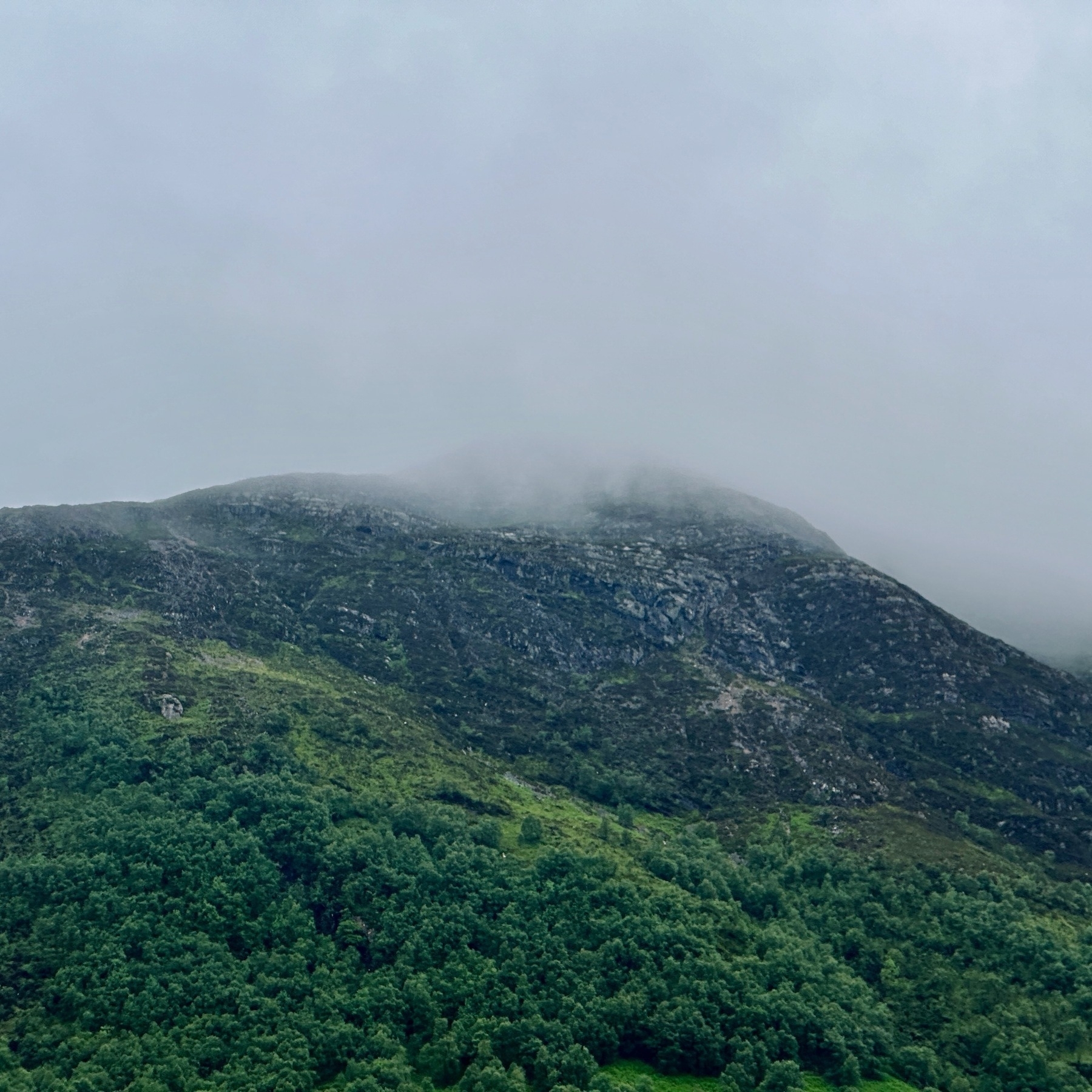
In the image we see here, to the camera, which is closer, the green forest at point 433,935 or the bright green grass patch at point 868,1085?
the green forest at point 433,935

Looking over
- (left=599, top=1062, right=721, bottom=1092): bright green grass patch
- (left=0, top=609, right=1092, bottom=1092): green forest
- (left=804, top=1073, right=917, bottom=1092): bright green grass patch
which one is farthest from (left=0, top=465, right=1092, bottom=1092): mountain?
(left=804, top=1073, right=917, bottom=1092): bright green grass patch

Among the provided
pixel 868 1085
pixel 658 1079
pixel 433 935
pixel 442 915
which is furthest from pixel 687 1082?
pixel 442 915

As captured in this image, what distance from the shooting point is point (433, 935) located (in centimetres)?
13575

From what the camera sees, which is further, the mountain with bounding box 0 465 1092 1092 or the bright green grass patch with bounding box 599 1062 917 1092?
the bright green grass patch with bounding box 599 1062 917 1092

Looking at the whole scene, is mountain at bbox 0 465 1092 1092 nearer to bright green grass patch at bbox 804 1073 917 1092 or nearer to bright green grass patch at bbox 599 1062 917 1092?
bright green grass patch at bbox 599 1062 917 1092

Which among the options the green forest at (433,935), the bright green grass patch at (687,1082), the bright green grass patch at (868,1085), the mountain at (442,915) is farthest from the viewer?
the bright green grass patch at (868,1085)

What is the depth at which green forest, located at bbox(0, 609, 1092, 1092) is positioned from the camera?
11694 cm

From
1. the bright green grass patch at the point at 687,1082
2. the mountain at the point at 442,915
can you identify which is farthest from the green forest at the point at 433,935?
the bright green grass patch at the point at 687,1082

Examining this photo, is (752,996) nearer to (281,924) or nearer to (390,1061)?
(390,1061)

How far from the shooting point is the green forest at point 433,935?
117 meters

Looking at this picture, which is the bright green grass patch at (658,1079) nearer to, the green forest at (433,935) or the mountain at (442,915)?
the green forest at (433,935)

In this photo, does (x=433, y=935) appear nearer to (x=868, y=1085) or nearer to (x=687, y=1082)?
(x=687, y=1082)

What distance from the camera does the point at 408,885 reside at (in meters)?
144

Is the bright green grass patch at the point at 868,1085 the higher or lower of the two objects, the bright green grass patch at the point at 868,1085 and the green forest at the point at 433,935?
the lower
